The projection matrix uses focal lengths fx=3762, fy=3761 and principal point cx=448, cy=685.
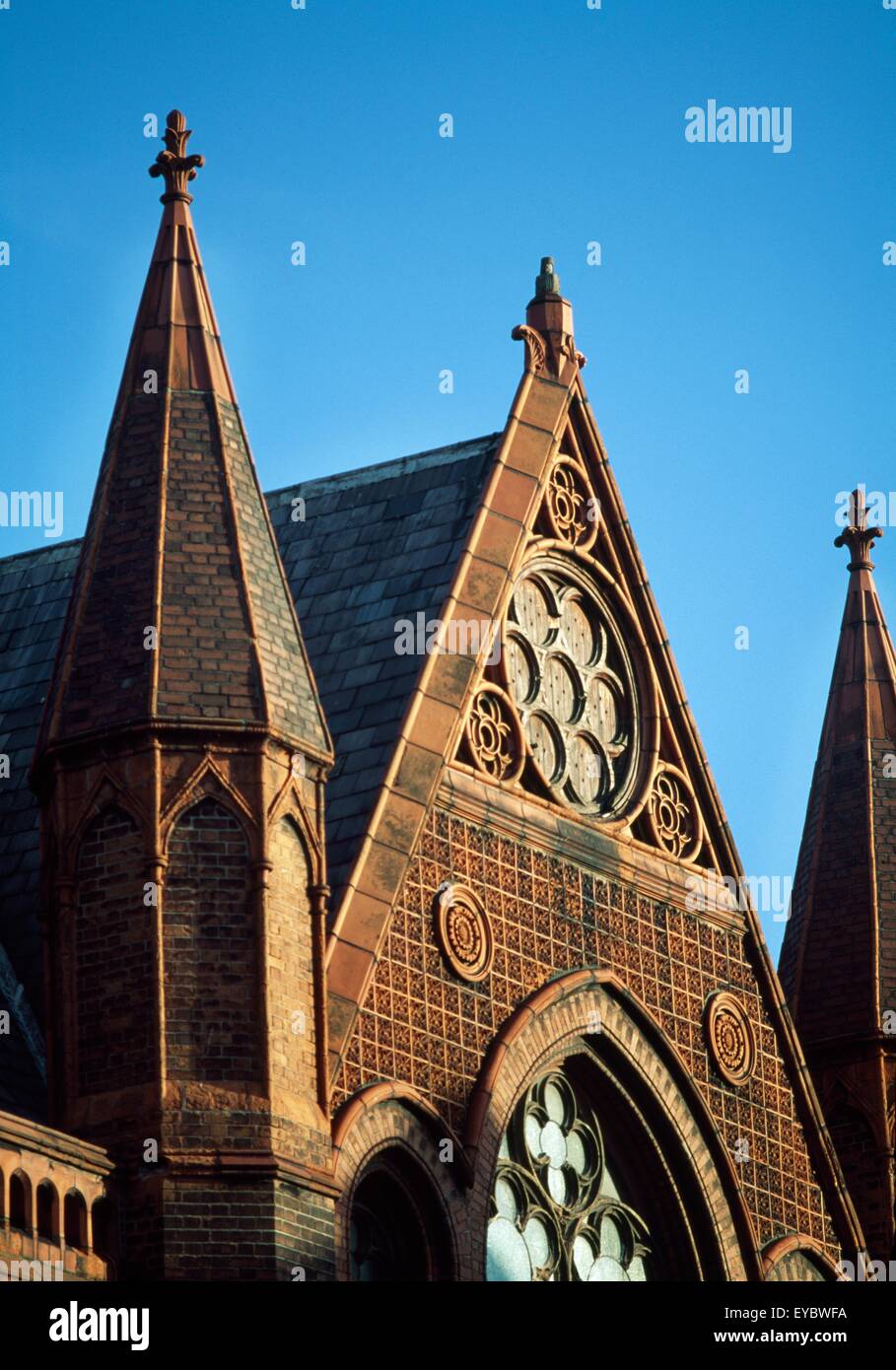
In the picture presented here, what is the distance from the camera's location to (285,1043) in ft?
94.6

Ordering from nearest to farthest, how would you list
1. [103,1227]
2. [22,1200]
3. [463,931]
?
1. [22,1200]
2. [103,1227]
3. [463,931]

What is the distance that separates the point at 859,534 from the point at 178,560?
43.7 feet

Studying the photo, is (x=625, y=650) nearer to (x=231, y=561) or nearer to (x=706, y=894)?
(x=706, y=894)

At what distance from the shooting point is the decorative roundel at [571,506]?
35.7 metres

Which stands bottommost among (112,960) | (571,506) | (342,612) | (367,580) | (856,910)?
(112,960)

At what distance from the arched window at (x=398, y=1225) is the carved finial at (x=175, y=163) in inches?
328

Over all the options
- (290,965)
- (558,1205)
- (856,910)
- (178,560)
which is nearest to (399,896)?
(290,965)

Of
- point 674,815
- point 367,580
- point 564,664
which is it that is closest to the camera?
point 367,580

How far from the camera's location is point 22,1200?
2712 centimetres

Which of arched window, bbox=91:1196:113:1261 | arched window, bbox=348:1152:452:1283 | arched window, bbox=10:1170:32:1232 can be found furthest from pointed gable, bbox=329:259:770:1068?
arched window, bbox=10:1170:32:1232

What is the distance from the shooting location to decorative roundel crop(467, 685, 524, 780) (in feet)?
110

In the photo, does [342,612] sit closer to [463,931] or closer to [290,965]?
[463,931]
